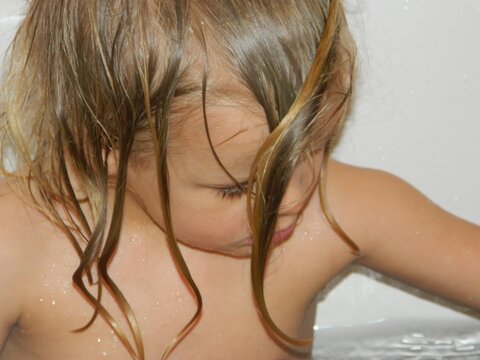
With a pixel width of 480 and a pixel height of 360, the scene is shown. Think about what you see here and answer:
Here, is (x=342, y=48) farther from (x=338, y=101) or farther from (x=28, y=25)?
(x=28, y=25)

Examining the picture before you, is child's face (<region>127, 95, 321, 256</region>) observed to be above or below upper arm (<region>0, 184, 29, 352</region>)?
above

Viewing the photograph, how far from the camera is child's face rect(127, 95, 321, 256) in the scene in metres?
0.91

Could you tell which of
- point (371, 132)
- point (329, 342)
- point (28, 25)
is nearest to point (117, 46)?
point (28, 25)

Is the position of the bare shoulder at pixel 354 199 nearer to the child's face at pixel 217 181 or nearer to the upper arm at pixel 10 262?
the child's face at pixel 217 181

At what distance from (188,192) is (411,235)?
0.31 m

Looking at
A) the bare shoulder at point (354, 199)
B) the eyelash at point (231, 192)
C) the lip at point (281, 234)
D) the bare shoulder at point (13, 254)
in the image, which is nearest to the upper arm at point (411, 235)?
the bare shoulder at point (354, 199)

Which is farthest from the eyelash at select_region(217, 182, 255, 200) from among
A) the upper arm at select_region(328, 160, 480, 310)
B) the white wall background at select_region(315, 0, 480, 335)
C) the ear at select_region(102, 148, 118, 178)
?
the white wall background at select_region(315, 0, 480, 335)

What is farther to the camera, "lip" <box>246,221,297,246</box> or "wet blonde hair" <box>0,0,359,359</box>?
"lip" <box>246,221,297,246</box>

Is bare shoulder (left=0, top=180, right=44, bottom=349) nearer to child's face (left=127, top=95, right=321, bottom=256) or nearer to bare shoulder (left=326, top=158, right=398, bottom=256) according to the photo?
child's face (left=127, top=95, right=321, bottom=256)

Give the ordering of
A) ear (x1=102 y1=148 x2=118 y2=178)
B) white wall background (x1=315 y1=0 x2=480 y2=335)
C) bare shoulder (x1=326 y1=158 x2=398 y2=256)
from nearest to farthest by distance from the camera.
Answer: ear (x1=102 y1=148 x2=118 y2=178) → bare shoulder (x1=326 y1=158 x2=398 y2=256) → white wall background (x1=315 y1=0 x2=480 y2=335)

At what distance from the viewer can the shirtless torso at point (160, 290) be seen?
108cm

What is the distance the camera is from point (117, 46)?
914 mm

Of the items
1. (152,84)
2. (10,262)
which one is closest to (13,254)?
(10,262)

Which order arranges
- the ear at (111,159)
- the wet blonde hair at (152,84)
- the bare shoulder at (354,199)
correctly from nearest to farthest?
the wet blonde hair at (152,84) → the ear at (111,159) → the bare shoulder at (354,199)
